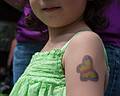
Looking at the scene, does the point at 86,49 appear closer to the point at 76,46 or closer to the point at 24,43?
the point at 76,46

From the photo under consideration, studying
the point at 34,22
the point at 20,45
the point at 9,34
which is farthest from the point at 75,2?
the point at 9,34

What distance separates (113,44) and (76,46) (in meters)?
0.68

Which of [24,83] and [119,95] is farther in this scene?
[119,95]

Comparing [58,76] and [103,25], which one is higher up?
[103,25]

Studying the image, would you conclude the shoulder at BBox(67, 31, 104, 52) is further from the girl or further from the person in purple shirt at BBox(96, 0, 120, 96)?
the person in purple shirt at BBox(96, 0, 120, 96)

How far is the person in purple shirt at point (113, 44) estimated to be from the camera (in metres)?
1.99

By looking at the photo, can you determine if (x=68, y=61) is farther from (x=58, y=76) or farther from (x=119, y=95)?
(x=119, y=95)

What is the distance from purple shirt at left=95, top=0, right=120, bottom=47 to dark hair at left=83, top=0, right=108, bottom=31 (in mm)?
217

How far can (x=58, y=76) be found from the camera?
1.45 m

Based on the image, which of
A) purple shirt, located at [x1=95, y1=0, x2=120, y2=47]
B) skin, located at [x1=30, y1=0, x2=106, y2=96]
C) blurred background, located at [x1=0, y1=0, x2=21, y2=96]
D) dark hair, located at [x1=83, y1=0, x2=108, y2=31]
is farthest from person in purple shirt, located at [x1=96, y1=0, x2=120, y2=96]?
blurred background, located at [x1=0, y1=0, x2=21, y2=96]

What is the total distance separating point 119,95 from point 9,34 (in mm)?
4098

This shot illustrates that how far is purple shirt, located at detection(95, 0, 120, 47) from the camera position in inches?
78.2

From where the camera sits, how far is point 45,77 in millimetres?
1491

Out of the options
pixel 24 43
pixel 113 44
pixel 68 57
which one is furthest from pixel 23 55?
pixel 68 57
